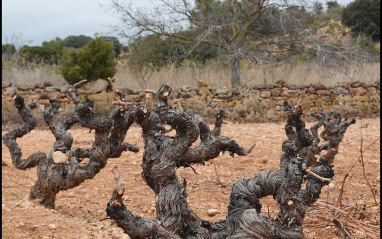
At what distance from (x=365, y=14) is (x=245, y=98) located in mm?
18487

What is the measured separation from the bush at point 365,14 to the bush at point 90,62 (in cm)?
1848

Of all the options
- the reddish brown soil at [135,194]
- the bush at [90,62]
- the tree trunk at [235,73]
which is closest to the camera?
the reddish brown soil at [135,194]

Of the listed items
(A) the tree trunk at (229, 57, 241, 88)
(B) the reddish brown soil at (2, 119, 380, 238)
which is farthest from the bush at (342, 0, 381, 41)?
(B) the reddish brown soil at (2, 119, 380, 238)

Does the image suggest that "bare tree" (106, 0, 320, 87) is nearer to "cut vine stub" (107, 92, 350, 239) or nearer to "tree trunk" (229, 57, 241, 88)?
"tree trunk" (229, 57, 241, 88)

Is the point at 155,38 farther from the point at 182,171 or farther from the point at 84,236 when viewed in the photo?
the point at 84,236

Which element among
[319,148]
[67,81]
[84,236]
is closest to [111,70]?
[67,81]

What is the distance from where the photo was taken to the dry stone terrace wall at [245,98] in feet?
37.4

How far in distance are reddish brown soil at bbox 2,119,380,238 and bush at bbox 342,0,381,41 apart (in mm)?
20602

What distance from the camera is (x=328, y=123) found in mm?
5047

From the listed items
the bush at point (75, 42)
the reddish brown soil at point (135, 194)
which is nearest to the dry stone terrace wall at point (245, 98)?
the reddish brown soil at point (135, 194)

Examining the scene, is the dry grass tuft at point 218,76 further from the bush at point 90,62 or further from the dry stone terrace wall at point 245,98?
the bush at point 90,62

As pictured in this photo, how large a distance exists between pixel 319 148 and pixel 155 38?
9700mm

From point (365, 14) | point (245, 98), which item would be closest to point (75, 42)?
point (365, 14)

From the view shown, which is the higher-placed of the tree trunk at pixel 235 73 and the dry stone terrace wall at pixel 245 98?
the tree trunk at pixel 235 73
